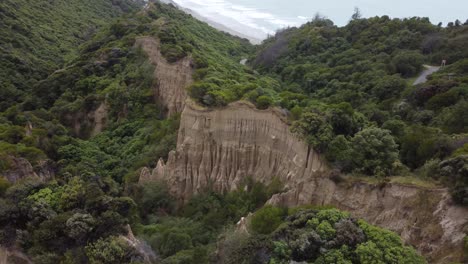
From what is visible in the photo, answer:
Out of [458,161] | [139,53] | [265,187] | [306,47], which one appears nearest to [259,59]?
[306,47]

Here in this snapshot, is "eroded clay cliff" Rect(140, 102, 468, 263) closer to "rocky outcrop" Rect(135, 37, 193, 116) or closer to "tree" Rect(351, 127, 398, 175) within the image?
"tree" Rect(351, 127, 398, 175)

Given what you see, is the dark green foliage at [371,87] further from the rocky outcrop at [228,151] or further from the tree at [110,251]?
the tree at [110,251]

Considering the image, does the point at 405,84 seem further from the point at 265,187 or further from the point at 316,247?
the point at 316,247

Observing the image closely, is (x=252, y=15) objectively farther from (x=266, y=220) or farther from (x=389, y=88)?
(x=266, y=220)

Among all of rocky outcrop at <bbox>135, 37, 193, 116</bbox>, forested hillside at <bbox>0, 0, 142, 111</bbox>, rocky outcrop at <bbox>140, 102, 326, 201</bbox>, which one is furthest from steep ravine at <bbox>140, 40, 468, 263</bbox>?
forested hillside at <bbox>0, 0, 142, 111</bbox>

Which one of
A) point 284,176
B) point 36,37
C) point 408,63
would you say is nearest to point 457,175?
point 284,176
